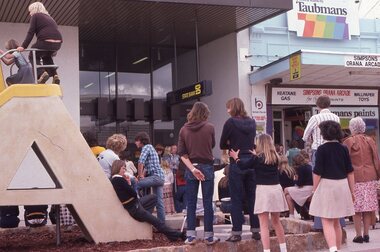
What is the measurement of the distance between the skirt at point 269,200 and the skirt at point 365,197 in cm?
197

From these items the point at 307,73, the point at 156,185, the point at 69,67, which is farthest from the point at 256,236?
the point at 307,73

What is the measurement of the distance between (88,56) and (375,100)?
10.3 metres

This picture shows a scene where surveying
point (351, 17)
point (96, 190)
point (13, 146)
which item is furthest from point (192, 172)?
point (351, 17)

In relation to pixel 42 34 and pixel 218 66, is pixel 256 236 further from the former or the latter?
pixel 218 66

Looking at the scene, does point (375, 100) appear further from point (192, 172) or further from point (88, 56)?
point (192, 172)

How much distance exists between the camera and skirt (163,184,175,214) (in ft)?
39.7

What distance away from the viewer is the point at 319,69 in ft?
51.5

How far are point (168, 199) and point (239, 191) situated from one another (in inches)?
216

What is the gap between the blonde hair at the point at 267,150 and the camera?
6.56m

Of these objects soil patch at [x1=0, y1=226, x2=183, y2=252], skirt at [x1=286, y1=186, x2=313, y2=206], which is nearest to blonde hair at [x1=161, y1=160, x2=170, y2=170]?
skirt at [x1=286, y1=186, x2=313, y2=206]

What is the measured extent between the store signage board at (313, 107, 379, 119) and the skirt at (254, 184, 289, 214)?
1192cm

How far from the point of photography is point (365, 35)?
61.2 feet

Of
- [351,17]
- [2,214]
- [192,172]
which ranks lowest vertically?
[2,214]

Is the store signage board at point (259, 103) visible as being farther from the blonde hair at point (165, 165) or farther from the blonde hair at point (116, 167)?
the blonde hair at point (116, 167)
